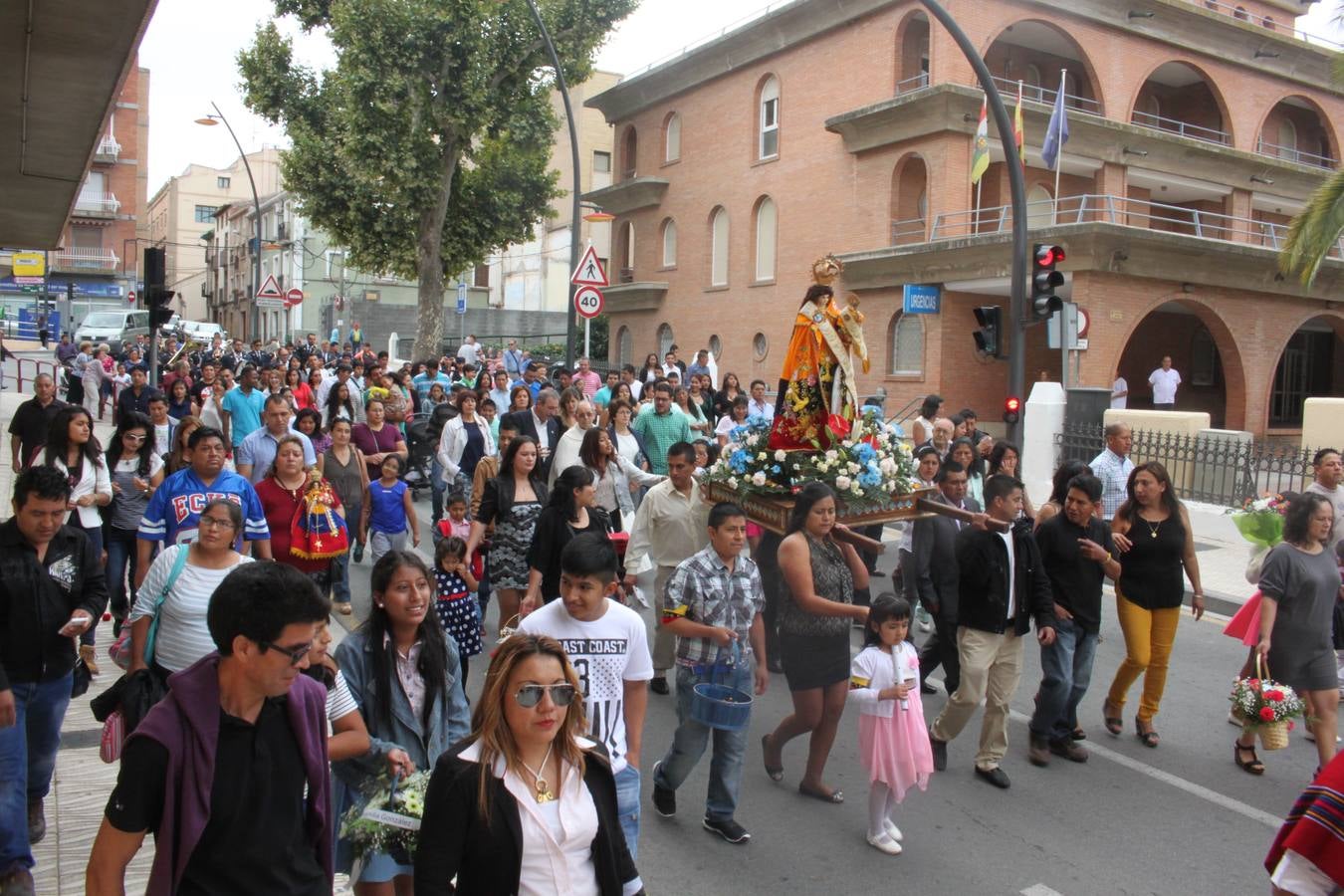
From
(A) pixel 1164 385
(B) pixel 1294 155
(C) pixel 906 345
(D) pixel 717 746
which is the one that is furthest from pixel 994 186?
(D) pixel 717 746

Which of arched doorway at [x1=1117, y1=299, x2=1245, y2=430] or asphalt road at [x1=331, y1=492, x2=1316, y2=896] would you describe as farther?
arched doorway at [x1=1117, y1=299, x2=1245, y2=430]

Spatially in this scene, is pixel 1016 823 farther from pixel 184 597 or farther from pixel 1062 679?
pixel 184 597

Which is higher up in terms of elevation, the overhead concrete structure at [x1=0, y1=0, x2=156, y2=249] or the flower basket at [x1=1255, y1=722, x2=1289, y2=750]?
the overhead concrete structure at [x1=0, y1=0, x2=156, y2=249]

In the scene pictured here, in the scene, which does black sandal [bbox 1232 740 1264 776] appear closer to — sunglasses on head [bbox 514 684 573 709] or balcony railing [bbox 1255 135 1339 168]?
sunglasses on head [bbox 514 684 573 709]

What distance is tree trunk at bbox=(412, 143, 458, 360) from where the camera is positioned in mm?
29656

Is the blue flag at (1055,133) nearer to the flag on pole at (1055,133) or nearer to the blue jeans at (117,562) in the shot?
the flag on pole at (1055,133)

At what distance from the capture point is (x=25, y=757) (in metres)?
4.39

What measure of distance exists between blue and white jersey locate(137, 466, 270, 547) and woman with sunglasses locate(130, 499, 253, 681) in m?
1.64

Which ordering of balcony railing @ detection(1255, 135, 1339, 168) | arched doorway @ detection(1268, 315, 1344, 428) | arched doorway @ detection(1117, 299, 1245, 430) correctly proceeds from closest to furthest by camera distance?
arched doorway @ detection(1117, 299, 1245, 430) < arched doorway @ detection(1268, 315, 1344, 428) < balcony railing @ detection(1255, 135, 1339, 168)

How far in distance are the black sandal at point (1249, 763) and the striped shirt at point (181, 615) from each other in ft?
19.0

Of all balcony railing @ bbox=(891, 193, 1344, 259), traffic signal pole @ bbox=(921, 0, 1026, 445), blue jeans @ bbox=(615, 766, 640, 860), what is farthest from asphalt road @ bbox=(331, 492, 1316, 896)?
balcony railing @ bbox=(891, 193, 1344, 259)

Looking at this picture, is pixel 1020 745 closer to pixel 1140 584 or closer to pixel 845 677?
pixel 1140 584

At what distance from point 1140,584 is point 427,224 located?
87.0 ft

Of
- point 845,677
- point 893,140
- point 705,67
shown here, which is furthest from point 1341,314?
point 845,677
